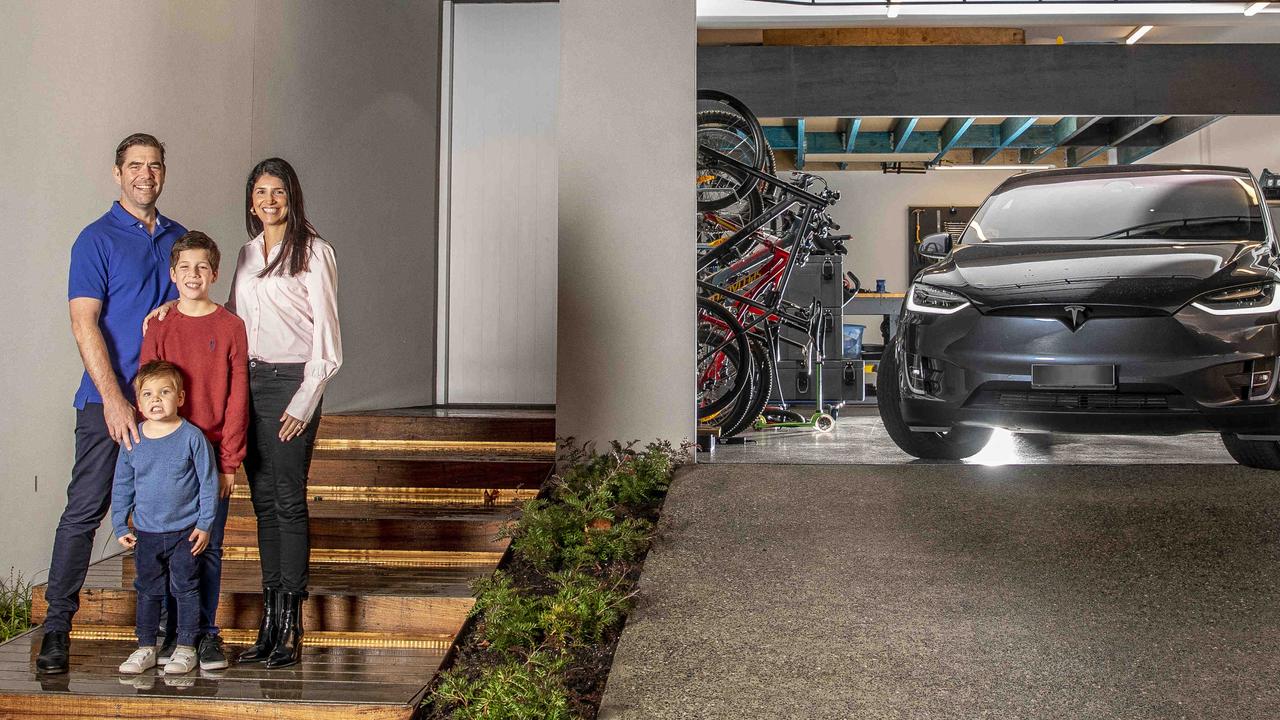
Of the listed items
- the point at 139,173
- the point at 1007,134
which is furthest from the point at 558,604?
the point at 1007,134

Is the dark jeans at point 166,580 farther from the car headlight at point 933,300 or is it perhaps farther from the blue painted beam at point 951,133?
the blue painted beam at point 951,133

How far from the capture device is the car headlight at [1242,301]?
385 centimetres

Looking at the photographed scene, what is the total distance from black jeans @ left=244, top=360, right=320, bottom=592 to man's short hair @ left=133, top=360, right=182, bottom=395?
199 millimetres

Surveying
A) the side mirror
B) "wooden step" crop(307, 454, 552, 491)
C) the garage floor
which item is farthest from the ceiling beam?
"wooden step" crop(307, 454, 552, 491)

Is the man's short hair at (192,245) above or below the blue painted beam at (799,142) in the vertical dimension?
below

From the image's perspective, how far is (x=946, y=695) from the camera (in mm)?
2320

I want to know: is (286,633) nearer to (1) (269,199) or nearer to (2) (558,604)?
(2) (558,604)

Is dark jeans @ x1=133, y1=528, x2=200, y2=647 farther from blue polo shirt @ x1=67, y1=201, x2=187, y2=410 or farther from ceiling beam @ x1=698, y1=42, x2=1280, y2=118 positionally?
ceiling beam @ x1=698, y1=42, x2=1280, y2=118

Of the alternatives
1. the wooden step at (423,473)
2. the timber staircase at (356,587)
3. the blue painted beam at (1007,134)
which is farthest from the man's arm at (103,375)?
the blue painted beam at (1007,134)

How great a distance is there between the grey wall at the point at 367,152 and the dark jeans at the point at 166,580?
250cm

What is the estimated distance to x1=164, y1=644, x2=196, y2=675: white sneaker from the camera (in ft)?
8.65

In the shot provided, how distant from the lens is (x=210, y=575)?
269 centimetres

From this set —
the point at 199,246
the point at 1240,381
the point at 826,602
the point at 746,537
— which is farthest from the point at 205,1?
the point at 1240,381

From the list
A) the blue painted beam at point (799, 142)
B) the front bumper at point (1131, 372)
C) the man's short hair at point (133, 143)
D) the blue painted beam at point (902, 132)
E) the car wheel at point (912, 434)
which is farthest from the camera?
the blue painted beam at point (799, 142)
